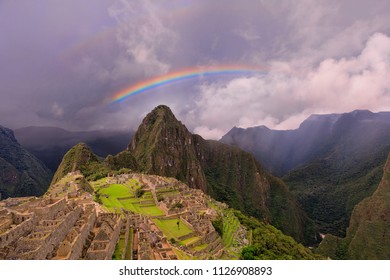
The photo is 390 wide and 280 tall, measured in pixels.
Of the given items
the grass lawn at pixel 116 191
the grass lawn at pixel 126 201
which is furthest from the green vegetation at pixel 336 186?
the grass lawn at pixel 126 201

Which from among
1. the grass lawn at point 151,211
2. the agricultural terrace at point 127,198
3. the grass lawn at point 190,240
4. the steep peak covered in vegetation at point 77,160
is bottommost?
the grass lawn at point 190,240

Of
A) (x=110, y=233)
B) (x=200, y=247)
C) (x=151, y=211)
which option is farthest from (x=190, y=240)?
(x=151, y=211)

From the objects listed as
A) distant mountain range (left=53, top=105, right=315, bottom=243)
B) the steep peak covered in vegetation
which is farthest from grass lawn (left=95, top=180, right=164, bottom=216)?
distant mountain range (left=53, top=105, right=315, bottom=243)

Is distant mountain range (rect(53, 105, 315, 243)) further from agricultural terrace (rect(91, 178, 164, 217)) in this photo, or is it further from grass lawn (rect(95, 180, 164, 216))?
grass lawn (rect(95, 180, 164, 216))

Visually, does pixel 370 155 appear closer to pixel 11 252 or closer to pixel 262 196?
pixel 262 196

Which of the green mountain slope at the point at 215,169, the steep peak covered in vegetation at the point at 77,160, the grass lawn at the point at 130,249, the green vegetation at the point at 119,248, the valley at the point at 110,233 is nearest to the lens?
the valley at the point at 110,233

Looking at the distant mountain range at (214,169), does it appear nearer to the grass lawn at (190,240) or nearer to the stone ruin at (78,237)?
the grass lawn at (190,240)
